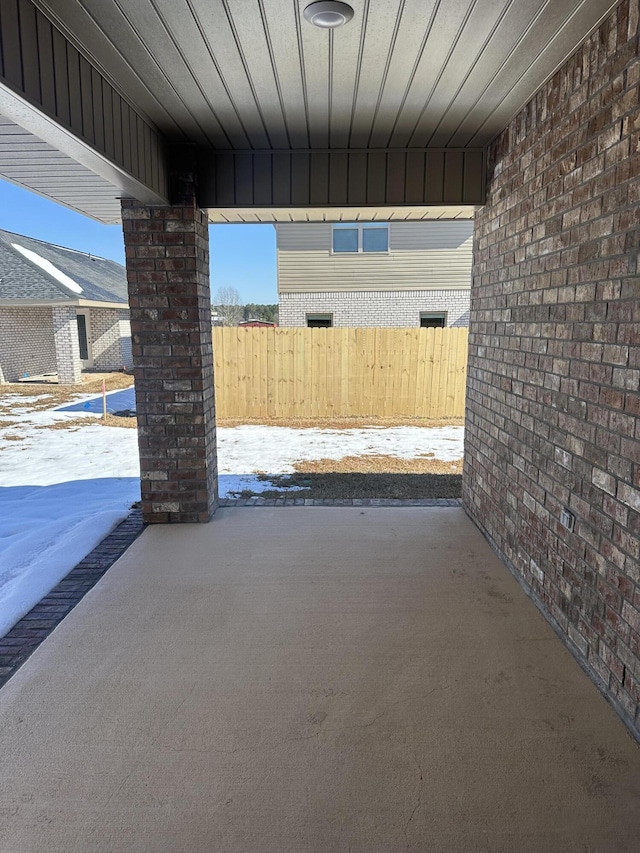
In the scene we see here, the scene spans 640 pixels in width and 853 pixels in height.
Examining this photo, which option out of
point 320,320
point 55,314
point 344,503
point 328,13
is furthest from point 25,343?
point 328,13

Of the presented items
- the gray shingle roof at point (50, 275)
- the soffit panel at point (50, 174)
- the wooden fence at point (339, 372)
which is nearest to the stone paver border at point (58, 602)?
the soffit panel at point (50, 174)

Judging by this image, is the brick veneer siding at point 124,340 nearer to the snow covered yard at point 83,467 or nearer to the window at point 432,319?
the snow covered yard at point 83,467

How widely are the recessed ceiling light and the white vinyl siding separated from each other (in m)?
10.7

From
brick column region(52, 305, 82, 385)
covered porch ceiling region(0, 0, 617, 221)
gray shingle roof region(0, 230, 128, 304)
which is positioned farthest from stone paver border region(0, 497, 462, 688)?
gray shingle roof region(0, 230, 128, 304)

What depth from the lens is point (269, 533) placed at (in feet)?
12.7

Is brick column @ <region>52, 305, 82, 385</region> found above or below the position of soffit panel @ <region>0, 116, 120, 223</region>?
below

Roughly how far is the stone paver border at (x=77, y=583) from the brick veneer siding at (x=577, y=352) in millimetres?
1428

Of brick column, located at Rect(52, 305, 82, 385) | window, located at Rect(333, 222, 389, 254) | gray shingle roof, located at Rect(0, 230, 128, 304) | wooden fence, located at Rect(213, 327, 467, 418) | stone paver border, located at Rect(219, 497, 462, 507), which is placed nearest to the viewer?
stone paver border, located at Rect(219, 497, 462, 507)

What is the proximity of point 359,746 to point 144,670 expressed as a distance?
1027 mm

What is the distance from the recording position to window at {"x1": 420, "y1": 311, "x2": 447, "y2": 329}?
1299 centimetres

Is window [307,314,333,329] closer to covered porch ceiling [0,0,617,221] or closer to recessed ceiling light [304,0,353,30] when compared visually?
covered porch ceiling [0,0,617,221]

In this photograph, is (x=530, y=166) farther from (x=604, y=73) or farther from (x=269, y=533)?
(x=269, y=533)

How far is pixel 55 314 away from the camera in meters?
13.9

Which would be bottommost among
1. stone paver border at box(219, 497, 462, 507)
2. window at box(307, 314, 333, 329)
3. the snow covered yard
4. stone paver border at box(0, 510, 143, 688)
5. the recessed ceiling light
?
the snow covered yard
